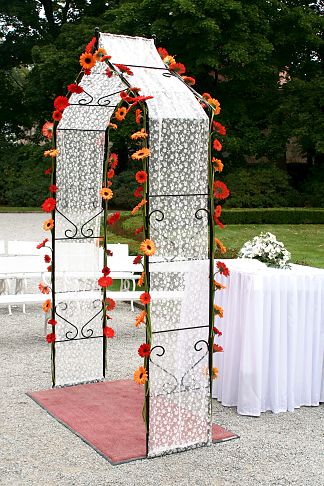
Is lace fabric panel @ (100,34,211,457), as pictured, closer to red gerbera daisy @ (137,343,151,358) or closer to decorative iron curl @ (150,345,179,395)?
decorative iron curl @ (150,345,179,395)

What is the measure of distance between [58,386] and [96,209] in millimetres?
1744

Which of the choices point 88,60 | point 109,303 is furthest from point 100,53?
point 109,303

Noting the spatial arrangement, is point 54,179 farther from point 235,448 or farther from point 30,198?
point 30,198

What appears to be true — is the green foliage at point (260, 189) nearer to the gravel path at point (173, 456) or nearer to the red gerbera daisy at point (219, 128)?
the gravel path at point (173, 456)

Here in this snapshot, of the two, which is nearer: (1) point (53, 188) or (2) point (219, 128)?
(2) point (219, 128)

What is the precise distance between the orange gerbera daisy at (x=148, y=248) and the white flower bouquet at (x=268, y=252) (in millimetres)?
1867

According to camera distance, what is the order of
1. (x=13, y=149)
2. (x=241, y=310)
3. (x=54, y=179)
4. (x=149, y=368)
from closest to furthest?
(x=149, y=368) → (x=241, y=310) → (x=54, y=179) → (x=13, y=149)

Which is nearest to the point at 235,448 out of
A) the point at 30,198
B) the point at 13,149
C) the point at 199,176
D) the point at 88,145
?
the point at 199,176

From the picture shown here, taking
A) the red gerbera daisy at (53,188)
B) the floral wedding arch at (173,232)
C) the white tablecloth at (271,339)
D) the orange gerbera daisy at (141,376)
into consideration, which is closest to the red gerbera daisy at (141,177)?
the floral wedding arch at (173,232)

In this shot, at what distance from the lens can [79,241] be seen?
733 centimetres

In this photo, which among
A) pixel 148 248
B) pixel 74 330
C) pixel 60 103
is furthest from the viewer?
pixel 74 330

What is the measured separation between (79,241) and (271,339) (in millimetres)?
2197

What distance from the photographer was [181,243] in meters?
Answer: 5.42

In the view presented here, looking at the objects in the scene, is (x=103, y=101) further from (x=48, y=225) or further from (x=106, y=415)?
(x=106, y=415)
